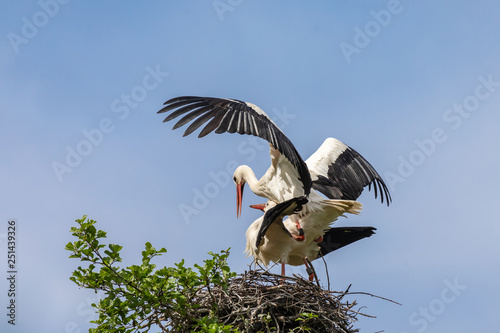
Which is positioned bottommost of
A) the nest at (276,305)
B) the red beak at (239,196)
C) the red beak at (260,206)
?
the nest at (276,305)

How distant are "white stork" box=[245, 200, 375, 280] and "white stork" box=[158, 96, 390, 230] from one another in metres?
0.21

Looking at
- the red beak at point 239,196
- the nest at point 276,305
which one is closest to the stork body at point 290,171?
the red beak at point 239,196

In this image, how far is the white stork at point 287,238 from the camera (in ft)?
23.9

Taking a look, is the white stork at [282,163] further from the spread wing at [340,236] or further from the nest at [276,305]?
the nest at [276,305]

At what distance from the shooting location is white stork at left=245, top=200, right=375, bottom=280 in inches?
287

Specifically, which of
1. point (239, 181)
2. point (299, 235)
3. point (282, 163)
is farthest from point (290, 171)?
point (239, 181)

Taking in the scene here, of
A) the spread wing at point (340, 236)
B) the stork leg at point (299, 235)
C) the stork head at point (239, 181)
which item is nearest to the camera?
the stork leg at point (299, 235)

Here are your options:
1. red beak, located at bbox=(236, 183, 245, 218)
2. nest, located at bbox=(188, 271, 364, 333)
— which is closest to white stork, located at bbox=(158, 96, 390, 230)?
red beak, located at bbox=(236, 183, 245, 218)

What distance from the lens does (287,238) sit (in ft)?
24.9

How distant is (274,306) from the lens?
625 centimetres

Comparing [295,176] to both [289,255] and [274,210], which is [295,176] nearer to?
[274,210]

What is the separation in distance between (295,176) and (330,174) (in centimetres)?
99

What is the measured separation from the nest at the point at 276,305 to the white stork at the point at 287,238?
801 mm

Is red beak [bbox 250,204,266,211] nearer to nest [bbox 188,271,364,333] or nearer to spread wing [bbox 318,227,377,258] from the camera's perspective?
spread wing [bbox 318,227,377,258]
